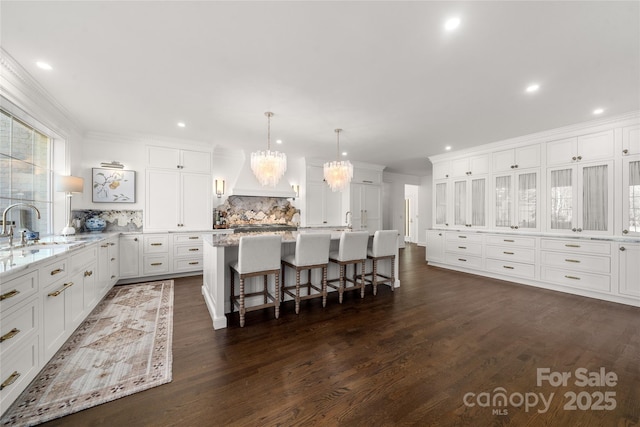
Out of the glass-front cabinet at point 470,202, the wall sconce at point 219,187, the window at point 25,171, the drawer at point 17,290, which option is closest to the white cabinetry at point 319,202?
the wall sconce at point 219,187

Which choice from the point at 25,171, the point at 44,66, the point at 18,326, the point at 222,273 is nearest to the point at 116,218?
the point at 25,171

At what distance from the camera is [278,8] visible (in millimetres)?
1757

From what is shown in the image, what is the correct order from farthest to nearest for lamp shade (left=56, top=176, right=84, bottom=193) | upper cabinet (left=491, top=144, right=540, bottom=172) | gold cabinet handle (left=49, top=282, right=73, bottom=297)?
upper cabinet (left=491, top=144, right=540, bottom=172), lamp shade (left=56, top=176, right=84, bottom=193), gold cabinet handle (left=49, top=282, right=73, bottom=297)

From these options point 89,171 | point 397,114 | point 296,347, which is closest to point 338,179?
point 397,114

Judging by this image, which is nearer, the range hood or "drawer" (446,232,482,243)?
"drawer" (446,232,482,243)

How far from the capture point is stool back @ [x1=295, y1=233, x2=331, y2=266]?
3.10m

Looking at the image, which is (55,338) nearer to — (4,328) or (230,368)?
(4,328)

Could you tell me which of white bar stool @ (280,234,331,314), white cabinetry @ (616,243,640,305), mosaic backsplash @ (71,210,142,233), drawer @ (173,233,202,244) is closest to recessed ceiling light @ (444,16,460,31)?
white bar stool @ (280,234,331,314)

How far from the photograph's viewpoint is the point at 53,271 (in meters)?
2.02

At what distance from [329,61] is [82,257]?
315 cm

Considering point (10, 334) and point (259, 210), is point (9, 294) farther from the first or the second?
point (259, 210)

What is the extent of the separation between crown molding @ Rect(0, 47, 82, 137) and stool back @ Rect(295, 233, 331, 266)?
3.18 metres

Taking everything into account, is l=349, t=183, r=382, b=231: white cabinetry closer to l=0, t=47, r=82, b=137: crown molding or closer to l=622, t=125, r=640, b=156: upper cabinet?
l=622, t=125, r=640, b=156: upper cabinet

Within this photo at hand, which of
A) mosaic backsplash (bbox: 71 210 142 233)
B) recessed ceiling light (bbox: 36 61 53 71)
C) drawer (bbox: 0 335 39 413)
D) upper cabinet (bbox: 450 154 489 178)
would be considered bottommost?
drawer (bbox: 0 335 39 413)
